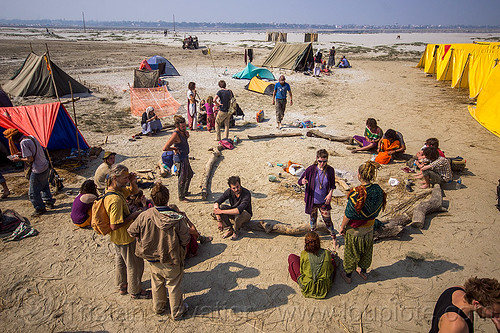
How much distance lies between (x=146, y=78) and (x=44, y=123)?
9463 millimetres

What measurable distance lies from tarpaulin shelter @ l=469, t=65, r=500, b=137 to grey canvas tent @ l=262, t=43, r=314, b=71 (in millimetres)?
13784

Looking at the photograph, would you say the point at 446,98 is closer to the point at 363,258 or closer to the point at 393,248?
the point at 393,248

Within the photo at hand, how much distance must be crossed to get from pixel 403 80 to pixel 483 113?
1109cm

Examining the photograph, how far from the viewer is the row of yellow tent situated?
1217cm

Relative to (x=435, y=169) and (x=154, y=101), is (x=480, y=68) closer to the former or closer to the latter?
(x=435, y=169)

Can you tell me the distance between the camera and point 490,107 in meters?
12.1

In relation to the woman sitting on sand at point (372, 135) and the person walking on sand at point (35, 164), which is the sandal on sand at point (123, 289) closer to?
the person walking on sand at point (35, 164)

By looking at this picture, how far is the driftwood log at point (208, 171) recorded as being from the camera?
7.33 m

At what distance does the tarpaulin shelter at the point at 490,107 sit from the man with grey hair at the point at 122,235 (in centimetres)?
1302

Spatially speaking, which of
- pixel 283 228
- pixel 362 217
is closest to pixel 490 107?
pixel 283 228

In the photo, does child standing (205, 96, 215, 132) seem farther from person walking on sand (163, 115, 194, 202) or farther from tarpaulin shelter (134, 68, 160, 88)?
tarpaulin shelter (134, 68, 160, 88)

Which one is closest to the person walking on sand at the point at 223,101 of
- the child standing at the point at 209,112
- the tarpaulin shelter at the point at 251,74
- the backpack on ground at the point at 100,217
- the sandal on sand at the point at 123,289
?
the child standing at the point at 209,112

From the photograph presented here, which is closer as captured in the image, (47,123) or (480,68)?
(47,123)

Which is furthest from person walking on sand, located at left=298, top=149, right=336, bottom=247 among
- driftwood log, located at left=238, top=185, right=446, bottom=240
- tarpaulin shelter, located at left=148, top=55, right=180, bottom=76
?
tarpaulin shelter, located at left=148, top=55, right=180, bottom=76
